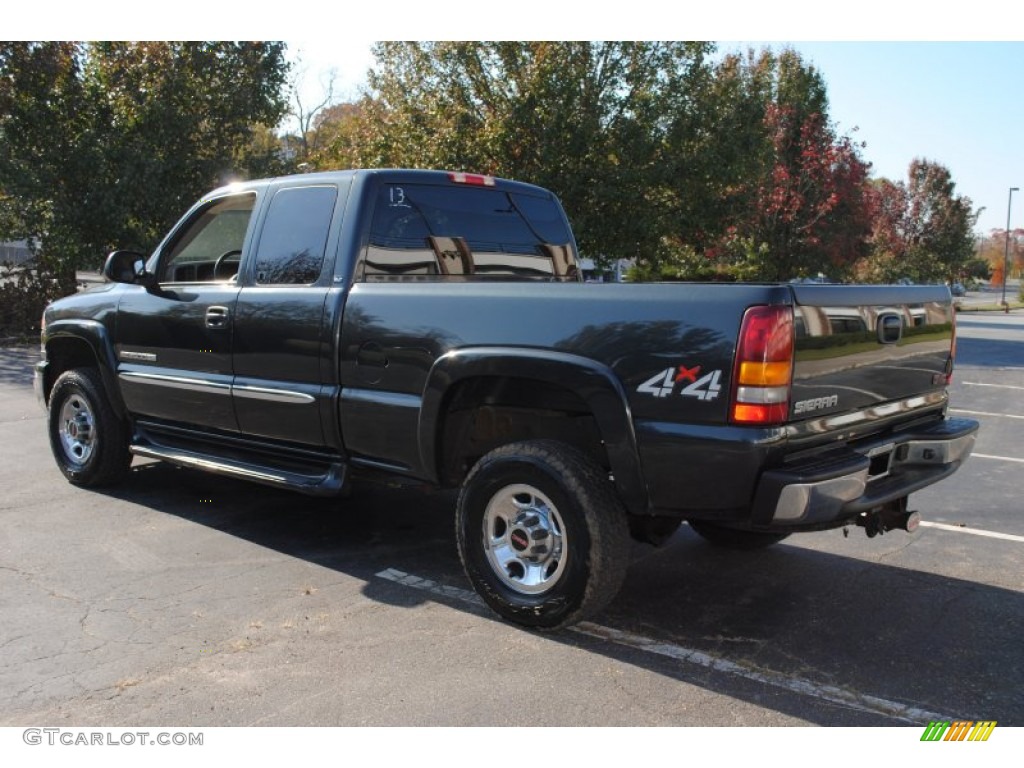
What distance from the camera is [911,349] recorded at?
4078mm

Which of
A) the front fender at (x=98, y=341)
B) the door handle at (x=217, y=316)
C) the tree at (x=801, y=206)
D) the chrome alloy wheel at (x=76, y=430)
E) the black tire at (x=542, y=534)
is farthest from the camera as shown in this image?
the tree at (x=801, y=206)

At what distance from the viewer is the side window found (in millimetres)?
4738

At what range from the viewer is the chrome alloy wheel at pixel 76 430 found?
612cm

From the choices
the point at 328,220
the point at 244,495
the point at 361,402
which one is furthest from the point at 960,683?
the point at 244,495

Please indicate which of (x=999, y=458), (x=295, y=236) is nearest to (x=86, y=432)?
(x=295, y=236)

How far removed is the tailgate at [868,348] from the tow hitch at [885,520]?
457 mm

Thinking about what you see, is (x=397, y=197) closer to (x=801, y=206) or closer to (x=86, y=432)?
(x=86, y=432)

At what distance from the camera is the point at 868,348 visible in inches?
147

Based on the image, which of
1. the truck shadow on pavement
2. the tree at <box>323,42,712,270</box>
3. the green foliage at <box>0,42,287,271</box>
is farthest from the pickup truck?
the green foliage at <box>0,42,287,271</box>

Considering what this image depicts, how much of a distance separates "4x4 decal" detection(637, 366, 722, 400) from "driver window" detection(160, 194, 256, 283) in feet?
9.34

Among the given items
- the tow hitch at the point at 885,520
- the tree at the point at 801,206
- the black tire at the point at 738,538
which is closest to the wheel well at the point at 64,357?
the black tire at the point at 738,538

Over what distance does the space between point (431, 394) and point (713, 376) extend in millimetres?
1363

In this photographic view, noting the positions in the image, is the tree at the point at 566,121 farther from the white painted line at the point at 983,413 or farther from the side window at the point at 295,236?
the side window at the point at 295,236

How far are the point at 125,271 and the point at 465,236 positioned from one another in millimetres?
2204
